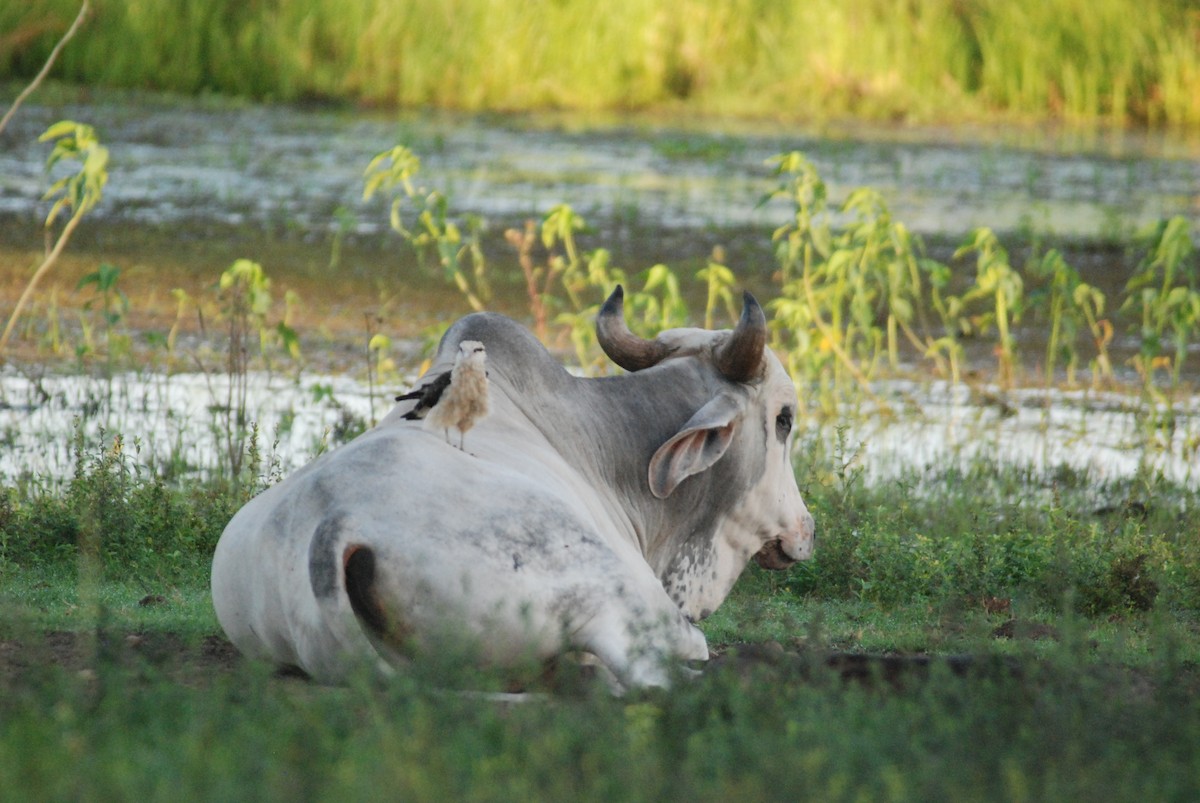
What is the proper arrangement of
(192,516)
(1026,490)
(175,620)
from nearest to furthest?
(175,620), (192,516), (1026,490)

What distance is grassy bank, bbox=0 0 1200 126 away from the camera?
61.2ft

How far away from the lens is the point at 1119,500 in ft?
22.9

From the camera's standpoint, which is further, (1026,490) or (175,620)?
(1026,490)

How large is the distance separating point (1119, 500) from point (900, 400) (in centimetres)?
188

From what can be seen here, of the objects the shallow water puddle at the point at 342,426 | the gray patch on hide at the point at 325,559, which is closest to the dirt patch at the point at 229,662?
the gray patch on hide at the point at 325,559

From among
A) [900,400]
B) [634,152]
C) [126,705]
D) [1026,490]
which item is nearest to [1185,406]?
[900,400]

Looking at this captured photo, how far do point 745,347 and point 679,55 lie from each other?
15630 mm

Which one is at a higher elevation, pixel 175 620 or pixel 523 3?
pixel 523 3

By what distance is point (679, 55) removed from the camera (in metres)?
19.8

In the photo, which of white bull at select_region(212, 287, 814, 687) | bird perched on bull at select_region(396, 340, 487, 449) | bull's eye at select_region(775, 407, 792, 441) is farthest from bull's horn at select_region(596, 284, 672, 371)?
bird perched on bull at select_region(396, 340, 487, 449)

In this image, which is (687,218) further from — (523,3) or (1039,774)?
(1039,774)

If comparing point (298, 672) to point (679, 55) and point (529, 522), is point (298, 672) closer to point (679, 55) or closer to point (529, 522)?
point (529, 522)

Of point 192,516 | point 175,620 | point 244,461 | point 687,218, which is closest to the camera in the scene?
point 175,620

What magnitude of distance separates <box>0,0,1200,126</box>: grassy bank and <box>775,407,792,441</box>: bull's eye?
47.2 feet
